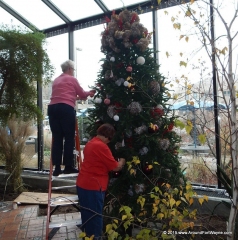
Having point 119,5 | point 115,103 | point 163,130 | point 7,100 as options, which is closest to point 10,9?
point 7,100

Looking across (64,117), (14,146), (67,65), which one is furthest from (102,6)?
(14,146)

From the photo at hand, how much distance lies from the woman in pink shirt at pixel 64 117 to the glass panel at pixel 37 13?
2594mm

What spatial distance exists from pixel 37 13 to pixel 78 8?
2.95 feet

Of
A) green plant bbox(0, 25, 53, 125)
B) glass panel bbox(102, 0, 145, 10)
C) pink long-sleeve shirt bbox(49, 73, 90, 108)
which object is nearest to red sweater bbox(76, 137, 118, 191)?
pink long-sleeve shirt bbox(49, 73, 90, 108)

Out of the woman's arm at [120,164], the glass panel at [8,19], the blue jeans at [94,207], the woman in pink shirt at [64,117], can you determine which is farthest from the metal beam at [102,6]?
the blue jeans at [94,207]

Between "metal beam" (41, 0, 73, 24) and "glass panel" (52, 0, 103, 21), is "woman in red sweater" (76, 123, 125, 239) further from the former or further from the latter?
"metal beam" (41, 0, 73, 24)

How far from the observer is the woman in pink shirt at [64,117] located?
330 cm

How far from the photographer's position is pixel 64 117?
10.8 feet

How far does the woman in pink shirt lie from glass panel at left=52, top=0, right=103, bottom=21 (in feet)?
7.43

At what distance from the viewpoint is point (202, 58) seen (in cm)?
242

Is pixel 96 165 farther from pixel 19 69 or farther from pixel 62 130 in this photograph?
pixel 19 69

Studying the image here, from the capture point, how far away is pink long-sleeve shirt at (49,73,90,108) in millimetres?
3340

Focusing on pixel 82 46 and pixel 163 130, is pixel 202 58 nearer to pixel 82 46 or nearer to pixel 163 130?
pixel 163 130

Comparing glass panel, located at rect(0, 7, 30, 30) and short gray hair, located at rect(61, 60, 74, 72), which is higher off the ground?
glass panel, located at rect(0, 7, 30, 30)
